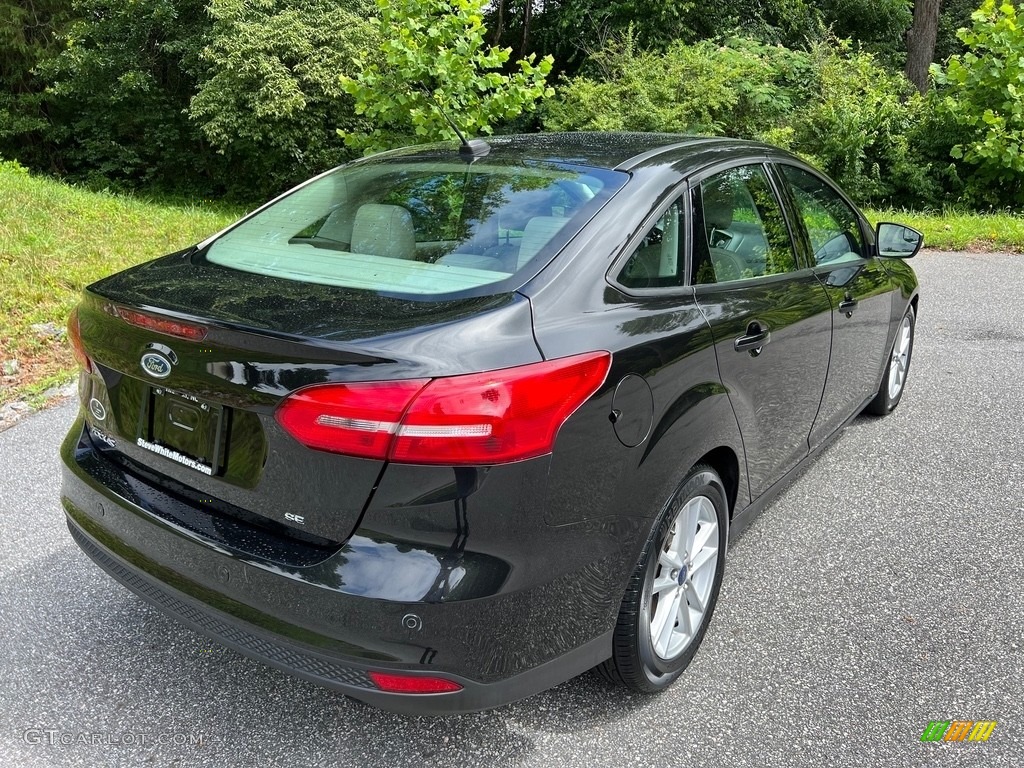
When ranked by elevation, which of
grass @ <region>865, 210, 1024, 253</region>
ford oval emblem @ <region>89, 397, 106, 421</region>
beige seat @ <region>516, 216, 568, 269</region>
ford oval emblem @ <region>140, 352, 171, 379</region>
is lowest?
grass @ <region>865, 210, 1024, 253</region>

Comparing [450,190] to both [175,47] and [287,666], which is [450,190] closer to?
[287,666]

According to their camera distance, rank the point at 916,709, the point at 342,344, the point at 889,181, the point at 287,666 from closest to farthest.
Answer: the point at 342,344 < the point at 287,666 < the point at 916,709 < the point at 889,181

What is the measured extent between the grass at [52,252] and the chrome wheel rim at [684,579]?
4.26 metres

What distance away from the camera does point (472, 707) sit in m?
1.89

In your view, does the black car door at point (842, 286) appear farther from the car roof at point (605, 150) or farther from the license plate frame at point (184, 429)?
the license plate frame at point (184, 429)

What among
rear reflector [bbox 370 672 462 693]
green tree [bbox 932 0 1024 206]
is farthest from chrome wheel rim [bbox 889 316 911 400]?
green tree [bbox 932 0 1024 206]

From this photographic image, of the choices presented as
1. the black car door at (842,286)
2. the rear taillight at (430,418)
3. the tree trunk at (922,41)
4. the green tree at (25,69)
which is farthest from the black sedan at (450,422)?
the green tree at (25,69)

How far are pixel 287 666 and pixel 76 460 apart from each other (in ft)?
3.30

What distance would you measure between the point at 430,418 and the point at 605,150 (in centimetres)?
150

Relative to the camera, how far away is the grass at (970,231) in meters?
10.4

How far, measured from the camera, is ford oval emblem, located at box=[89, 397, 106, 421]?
2.32m

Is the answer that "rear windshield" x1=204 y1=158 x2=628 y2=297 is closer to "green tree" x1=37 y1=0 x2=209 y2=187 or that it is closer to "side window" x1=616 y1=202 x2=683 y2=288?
"side window" x1=616 y1=202 x2=683 y2=288

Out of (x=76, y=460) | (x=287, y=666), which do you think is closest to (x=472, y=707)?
(x=287, y=666)

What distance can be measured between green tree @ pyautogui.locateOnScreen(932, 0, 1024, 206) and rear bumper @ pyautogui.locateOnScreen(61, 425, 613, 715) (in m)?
12.9
